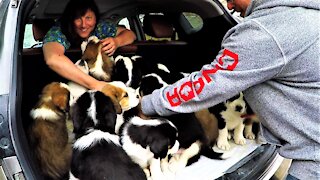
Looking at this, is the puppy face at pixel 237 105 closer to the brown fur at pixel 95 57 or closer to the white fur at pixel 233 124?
the white fur at pixel 233 124

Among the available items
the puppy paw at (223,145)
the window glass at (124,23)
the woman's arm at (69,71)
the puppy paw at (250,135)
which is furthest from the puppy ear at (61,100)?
the window glass at (124,23)

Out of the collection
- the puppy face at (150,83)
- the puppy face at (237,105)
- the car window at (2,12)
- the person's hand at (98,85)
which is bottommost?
the puppy face at (237,105)

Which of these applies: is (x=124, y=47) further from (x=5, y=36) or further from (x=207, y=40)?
(x=5, y=36)

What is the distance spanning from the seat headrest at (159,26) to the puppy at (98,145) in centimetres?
195

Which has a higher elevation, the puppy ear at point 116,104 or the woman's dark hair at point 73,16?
the woman's dark hair at point 73,16

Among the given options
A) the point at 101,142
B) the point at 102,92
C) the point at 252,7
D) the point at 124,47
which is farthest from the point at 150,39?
the point at 252,7

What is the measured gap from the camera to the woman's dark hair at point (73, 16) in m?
3.60

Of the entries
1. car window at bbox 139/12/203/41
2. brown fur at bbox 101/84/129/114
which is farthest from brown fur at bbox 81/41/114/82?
car window at bbox 139/12/203/41

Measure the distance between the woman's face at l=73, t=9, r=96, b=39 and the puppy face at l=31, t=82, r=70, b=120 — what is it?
86 cm

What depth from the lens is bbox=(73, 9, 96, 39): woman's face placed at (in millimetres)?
3627

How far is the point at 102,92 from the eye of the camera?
2801 millimetres

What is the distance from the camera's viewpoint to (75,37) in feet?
12.0

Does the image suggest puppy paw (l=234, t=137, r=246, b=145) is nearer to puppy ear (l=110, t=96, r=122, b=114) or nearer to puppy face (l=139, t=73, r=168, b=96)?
puppy face (l=139, t=73, r=168, b=96)

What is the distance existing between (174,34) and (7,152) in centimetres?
299
